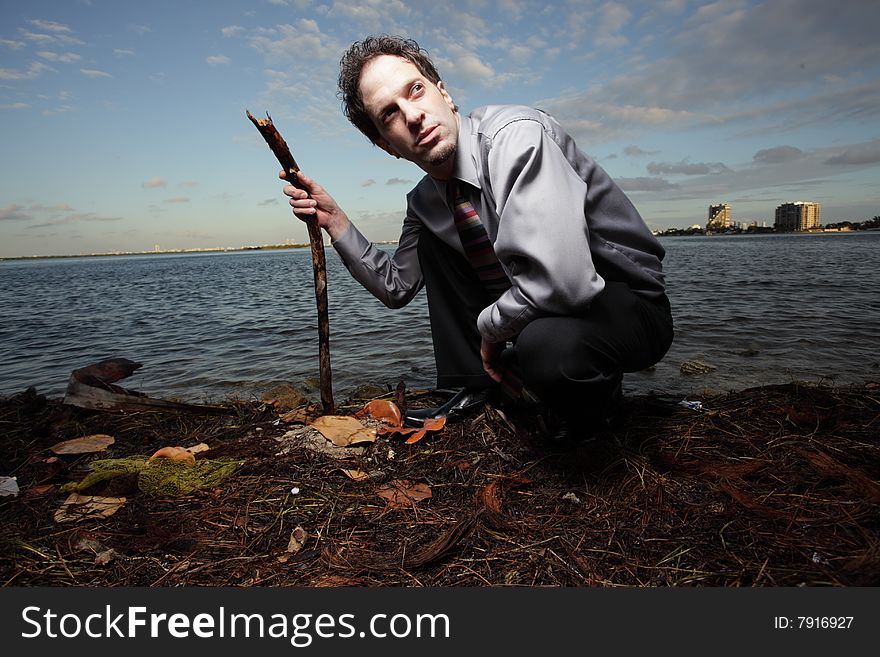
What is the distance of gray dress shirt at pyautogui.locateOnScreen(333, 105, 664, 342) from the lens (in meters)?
1.97

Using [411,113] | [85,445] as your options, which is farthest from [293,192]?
[85,445]

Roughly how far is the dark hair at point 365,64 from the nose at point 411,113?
0.33m

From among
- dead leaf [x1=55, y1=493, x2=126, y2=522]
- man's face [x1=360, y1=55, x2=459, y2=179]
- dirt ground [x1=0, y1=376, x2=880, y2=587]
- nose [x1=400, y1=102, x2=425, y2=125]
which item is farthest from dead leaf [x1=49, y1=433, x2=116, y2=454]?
nose [x1=400, y1=102, x2=425, y2=125]

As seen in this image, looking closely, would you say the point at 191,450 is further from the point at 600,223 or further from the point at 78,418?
the point at 600,223

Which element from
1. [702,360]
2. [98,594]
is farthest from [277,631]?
[702,360]

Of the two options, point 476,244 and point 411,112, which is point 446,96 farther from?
point 476,244

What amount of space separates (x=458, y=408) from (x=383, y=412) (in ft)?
1.65

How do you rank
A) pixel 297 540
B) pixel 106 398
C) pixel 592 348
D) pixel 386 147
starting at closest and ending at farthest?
pixel 297 540 < pixel 592 348 < pixel 386 147 < pixel 106 398

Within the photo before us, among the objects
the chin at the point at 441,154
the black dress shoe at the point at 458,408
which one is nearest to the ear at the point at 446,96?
the chin at the point at 441,154

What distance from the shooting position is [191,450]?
2883 millimetres

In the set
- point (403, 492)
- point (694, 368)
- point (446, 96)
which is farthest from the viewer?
point (694, 368)

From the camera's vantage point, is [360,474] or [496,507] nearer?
[496,507]

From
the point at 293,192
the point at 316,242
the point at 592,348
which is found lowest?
the point at 592,348

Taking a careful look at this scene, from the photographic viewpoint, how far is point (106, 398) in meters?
3.76
